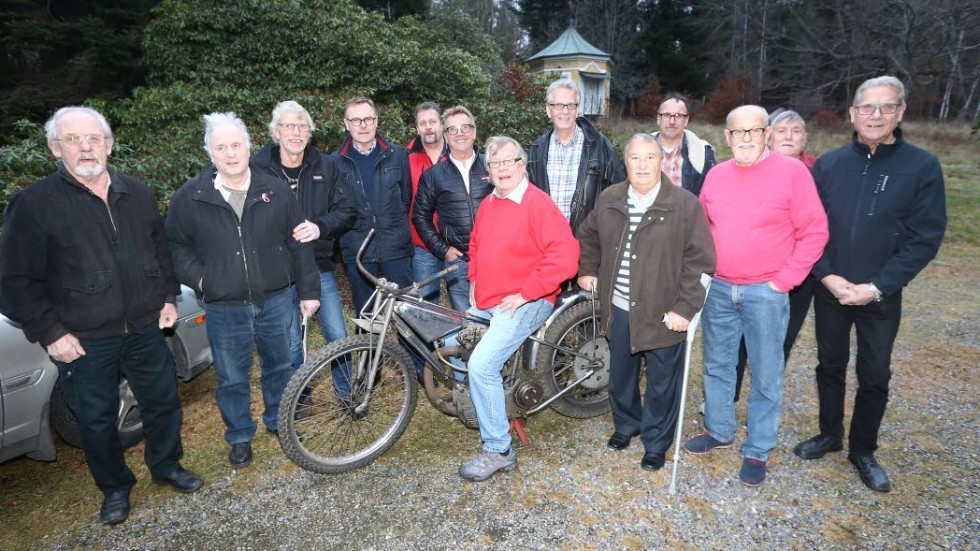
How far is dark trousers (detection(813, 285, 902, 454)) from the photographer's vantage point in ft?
10.2

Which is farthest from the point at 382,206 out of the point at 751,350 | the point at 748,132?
the point at 751,350

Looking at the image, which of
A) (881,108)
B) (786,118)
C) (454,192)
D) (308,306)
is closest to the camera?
(881,108)

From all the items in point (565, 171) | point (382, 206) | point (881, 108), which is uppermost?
point (881, 108)

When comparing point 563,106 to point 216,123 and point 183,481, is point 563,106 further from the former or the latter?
point 183,481

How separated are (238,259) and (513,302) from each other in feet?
5.11

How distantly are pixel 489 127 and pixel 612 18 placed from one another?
96.2ft

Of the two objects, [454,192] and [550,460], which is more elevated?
[454,192]

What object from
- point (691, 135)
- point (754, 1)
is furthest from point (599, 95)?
point (691, 135)

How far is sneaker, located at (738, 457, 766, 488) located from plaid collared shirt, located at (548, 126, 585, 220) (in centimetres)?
197

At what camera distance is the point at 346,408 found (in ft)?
11.4

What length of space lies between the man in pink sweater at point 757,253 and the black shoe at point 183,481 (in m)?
3.12

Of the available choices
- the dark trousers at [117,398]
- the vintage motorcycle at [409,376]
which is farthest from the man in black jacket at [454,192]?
the dark trousers at [117,398]

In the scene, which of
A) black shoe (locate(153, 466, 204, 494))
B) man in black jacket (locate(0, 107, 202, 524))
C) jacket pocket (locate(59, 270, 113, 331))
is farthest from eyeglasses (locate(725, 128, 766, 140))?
black shoe (locate(153, 466, 204, 494))

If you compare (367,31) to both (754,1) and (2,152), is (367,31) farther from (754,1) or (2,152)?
(754,1)
